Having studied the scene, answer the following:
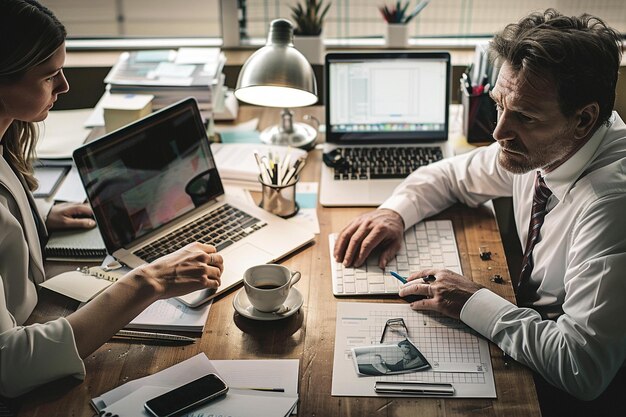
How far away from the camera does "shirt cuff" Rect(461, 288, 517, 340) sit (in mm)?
1459

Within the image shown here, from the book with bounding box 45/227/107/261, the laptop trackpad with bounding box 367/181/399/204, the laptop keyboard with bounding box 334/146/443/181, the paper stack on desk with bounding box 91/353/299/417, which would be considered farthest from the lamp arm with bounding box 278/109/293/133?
the paper stack on desk with bounding box 91/353/299/417

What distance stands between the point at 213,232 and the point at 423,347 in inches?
24.8

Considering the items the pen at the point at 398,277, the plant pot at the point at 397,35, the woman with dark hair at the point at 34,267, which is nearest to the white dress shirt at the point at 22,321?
the woman with dark hair at the point at 34,267

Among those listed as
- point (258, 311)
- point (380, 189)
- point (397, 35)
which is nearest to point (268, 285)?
point (258, 311)

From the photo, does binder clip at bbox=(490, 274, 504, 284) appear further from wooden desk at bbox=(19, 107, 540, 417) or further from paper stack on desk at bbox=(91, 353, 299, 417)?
paper stack on desk at bbox=(91, 353, 299, 417)

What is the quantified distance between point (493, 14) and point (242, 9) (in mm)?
1042

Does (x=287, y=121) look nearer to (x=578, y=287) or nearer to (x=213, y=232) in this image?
(x=213, y=232)

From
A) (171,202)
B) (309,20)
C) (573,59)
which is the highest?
(573,59)

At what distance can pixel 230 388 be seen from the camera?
1.36 metres

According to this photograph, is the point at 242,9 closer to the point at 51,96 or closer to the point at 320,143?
the point at 320,143

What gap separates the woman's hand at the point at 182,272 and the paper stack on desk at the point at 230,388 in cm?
17

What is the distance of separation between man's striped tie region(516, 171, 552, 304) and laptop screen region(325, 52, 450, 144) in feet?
1.83

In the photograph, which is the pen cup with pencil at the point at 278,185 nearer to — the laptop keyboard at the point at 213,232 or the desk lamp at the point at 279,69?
the laptop keyboard at the point at 213,232

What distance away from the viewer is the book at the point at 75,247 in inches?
69.4
